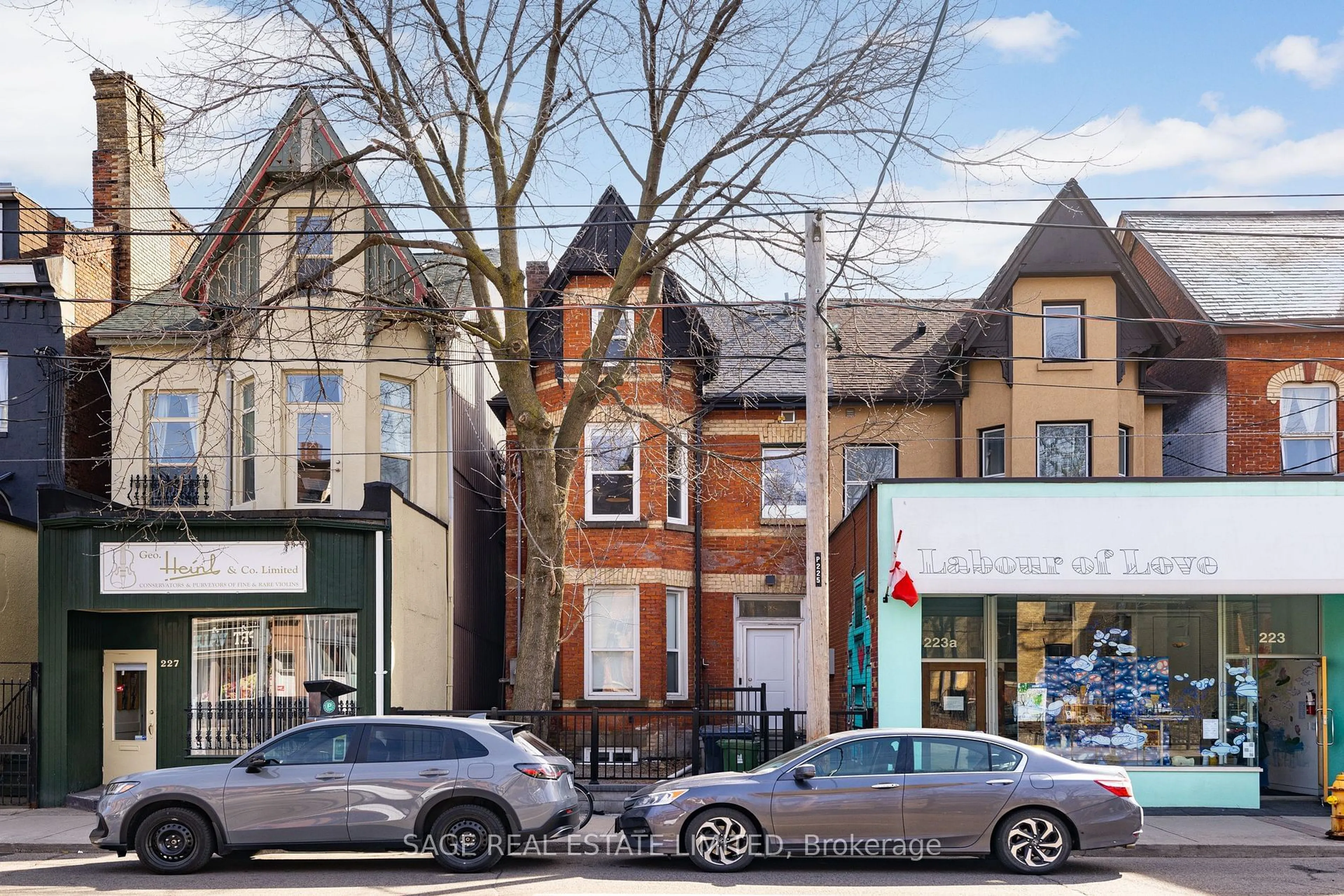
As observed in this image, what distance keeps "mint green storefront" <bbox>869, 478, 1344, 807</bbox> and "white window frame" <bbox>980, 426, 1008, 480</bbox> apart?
217 inches

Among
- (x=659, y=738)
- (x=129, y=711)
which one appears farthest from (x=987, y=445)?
(x=129, y=711)

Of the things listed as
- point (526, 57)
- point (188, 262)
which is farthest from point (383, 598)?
point (526, 57)

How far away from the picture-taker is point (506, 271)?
17.6m

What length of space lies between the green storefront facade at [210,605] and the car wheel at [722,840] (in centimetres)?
750

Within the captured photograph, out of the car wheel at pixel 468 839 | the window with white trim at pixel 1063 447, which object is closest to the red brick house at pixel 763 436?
the window with white trim at pixel 1063 447

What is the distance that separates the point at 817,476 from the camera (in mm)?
13594

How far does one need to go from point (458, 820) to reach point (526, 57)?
10270 mm

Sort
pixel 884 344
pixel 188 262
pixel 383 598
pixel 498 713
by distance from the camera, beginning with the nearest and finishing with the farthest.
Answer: pixel 498 713, pixel 383 598, pixel 188 262, pixel 884 344

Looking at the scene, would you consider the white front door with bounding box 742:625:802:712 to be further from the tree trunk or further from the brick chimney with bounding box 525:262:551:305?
the brick chimney with bounding box 525:262:551:305

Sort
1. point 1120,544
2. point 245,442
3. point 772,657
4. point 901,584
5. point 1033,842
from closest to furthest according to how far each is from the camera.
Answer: point 1033,842
point 901,584
point 1120,544
point 245,442
point 772,657

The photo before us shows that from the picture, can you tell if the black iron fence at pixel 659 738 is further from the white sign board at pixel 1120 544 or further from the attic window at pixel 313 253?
the attic window at pixel 313 253

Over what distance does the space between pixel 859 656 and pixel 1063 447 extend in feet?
20.7

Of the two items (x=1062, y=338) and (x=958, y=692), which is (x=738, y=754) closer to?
(x=958, y=692)

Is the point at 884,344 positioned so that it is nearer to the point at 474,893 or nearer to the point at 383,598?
the point at 383,598
